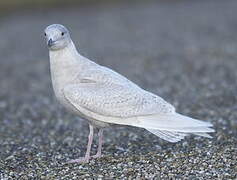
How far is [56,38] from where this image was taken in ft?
23.5

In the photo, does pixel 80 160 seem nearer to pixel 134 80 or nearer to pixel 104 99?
pixel 104 99

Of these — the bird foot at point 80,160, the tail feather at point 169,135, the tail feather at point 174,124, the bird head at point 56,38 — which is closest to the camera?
the tail feather at point 174,124

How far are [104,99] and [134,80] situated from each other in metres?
7.04

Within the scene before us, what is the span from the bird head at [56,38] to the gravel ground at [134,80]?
152 cm

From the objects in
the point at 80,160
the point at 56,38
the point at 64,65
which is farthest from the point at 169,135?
the point at 56,38

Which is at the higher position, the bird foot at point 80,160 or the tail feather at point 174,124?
the tail feather at point 174,124

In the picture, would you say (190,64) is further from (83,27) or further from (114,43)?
(83,27)

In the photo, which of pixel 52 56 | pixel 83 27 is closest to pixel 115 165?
pixel 52 56

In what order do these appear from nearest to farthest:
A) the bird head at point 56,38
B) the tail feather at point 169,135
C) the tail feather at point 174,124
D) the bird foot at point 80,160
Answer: the tail feather at point 174,124 → the tail feather at point 169,135 → the bird head at point 56,38 → the bird foot at point 80,160

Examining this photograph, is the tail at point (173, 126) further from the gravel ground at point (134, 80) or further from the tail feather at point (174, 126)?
the gravel ground at point (134, 80)

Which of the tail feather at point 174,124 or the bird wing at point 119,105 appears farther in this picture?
the bird wing at point 119,105

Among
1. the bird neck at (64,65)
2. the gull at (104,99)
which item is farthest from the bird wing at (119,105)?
the bird neck at (64,65)

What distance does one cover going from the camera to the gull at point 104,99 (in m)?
6.97

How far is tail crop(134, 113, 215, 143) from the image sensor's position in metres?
6.85
